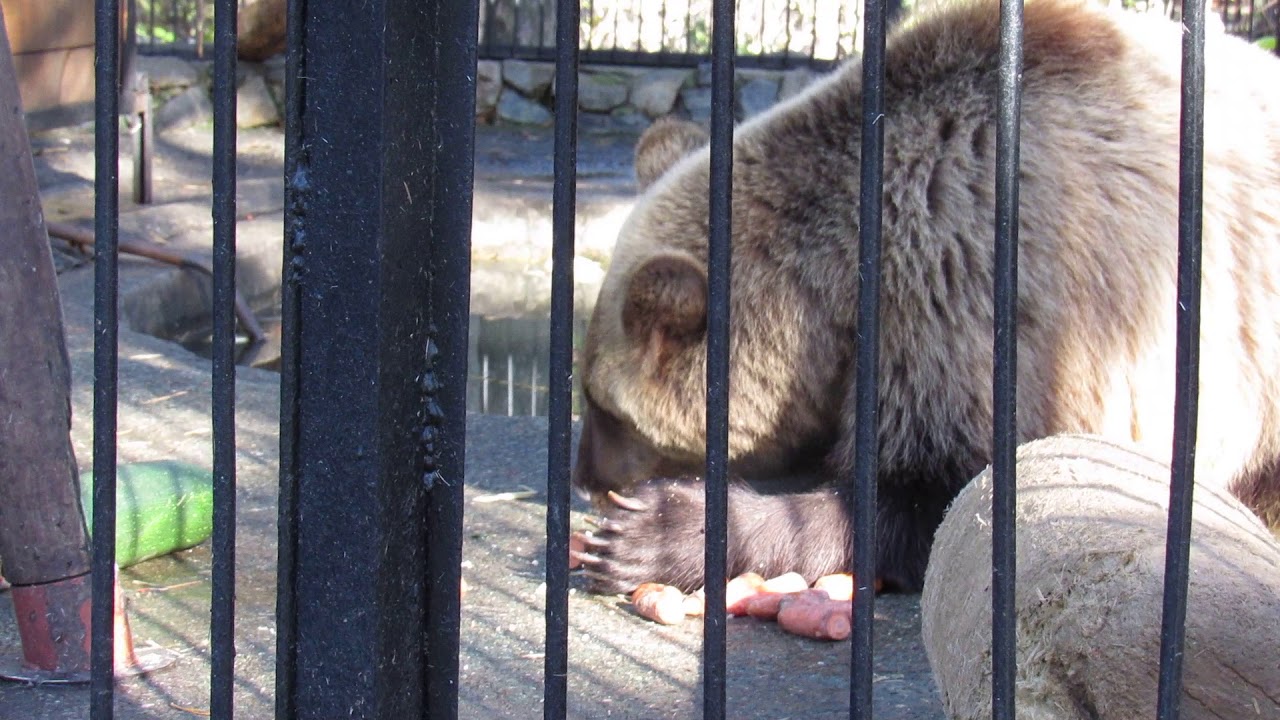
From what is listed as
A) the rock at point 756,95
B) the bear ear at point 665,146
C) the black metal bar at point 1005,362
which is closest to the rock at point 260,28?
the rock at point 756,95

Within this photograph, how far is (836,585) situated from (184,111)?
364 inches

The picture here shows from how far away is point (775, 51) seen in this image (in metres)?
14.3

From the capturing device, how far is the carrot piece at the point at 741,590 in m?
3.32

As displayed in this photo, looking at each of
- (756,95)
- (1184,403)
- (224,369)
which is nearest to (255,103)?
(756,95)

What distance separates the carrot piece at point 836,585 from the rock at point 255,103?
9.52 metres

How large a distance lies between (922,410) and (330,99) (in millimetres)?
2099

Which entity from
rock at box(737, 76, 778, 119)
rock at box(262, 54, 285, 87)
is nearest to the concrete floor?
rock at box(262, 54, 285, 87)

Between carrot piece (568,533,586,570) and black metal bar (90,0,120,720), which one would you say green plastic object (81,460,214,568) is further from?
black metal bar (90,0,120,720)

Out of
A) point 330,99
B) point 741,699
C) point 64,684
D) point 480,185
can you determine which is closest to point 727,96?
point 330,99

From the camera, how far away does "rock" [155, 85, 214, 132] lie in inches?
443

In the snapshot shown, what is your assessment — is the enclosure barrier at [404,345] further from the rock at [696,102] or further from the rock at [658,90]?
the rock at [658,90]

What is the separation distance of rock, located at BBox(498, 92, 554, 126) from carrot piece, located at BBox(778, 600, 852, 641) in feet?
35.0

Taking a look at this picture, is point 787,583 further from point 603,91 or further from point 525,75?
point 525,75

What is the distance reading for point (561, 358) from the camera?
1.73 metres
